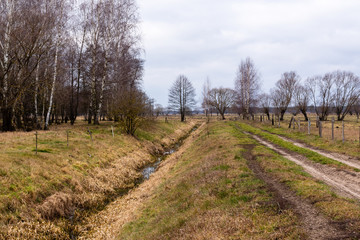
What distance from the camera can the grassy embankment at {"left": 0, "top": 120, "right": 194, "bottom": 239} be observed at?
8797mm

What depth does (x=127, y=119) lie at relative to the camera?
90.5 feet

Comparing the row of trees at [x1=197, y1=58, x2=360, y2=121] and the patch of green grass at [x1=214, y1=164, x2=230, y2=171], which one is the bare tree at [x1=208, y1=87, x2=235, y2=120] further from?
the patch of green grass at [x1=214, y1=164, x2=230, y2=171]

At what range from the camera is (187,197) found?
9.45 metres

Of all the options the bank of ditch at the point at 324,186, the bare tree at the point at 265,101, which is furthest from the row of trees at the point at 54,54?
the bare tree at the point at 265,101

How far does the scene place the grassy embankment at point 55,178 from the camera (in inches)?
346

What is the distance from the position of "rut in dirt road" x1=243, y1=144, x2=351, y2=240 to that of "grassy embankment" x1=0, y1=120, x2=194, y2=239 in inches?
317

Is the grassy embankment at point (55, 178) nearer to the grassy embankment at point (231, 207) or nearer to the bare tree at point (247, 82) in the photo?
the grassy embankment at point (231, 207)

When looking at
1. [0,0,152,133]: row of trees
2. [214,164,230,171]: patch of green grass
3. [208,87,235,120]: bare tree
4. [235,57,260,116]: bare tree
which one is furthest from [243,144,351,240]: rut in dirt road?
[208,87,235,120]: bare tree

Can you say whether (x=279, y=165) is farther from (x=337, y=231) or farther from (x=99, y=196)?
(x=99, y=196)

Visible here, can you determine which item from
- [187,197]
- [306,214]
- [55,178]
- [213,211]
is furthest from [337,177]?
[55,178]

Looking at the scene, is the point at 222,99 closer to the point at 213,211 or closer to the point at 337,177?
the point at 337,177

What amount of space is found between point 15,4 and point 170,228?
989 inches

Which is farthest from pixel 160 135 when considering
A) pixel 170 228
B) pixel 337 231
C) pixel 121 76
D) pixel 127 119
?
pixel 337 231

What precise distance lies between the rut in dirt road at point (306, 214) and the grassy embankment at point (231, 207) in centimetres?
18
